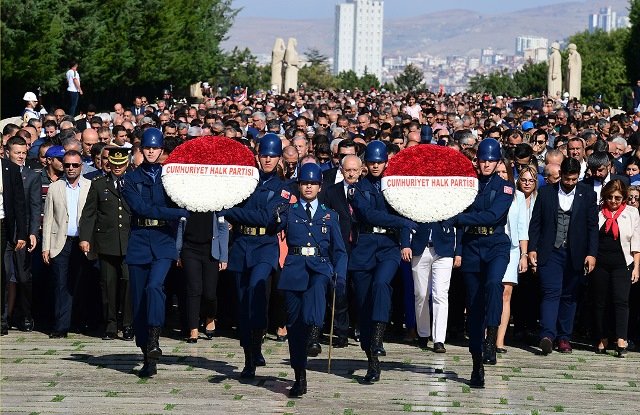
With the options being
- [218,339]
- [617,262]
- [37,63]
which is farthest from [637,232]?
[37,63]

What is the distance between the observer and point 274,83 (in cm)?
6344

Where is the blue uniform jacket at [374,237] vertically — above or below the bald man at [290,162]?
below

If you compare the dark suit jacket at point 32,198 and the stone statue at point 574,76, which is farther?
the stone statue at point 574,76

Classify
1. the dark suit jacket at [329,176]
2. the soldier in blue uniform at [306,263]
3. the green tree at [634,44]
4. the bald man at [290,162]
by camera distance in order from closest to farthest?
1. the soldier in blue uniform at [306,263]
2. the dark suit jacket at [329,176]
3. the bald man at [290,162]
4. the green tree at [634,44]

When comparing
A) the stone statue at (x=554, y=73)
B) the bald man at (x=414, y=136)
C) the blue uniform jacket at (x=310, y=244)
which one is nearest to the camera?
the blue uniform jacket at (x=310, y=244)

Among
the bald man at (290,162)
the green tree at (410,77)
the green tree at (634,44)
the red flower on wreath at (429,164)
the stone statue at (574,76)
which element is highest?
the green tree at (634,44)

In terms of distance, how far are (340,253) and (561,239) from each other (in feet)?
12.0

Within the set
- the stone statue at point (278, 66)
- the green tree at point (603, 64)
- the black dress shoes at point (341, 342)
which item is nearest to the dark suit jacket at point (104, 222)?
the black dress shoes at point (341, 342)

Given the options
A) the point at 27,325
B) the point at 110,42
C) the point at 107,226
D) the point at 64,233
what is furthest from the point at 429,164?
the point at 110,42

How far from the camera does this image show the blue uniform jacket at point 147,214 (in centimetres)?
1395

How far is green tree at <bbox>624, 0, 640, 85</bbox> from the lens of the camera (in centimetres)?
10412

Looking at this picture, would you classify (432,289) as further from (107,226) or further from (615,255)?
(107,226)

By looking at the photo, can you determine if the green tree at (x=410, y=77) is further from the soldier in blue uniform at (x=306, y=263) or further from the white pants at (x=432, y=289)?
the soldier in blue uniform at (x=306, y=263)

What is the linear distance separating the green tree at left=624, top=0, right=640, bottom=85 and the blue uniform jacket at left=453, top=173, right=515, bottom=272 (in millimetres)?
91456
